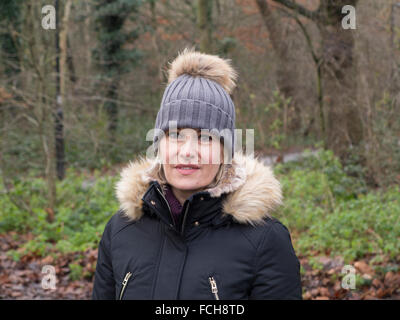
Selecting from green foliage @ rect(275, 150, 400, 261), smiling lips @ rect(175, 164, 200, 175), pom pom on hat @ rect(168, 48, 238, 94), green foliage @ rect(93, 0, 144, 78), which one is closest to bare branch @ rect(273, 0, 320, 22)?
green foliage @ rect(275, 150, 400, 261)

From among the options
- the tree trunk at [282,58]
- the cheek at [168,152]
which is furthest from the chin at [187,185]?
the tree trunk at [282,58]

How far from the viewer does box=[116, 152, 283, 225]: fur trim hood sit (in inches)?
87.4

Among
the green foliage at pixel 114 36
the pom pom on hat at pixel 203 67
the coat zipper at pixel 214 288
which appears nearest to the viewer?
the coat zipper at pixel 214 288

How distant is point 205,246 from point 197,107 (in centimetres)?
67

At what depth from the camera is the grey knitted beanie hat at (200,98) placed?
2.32 m

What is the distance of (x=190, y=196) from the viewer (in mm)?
2223

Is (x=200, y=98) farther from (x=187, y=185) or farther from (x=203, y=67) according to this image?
(x=187, y=185)

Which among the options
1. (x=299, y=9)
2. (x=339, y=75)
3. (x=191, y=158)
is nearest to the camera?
(x=191, y=158)

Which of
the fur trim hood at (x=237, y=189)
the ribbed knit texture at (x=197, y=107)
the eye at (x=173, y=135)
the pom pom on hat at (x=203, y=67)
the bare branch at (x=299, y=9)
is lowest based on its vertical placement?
the fur trim hood at (x=237, y=189)

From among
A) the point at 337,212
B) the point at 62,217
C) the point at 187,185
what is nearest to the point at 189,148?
the point at 187,185

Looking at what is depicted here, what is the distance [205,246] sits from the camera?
2189 millimetres

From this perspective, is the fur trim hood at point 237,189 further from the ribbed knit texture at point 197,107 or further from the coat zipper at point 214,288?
the coat zipper at point 214,288

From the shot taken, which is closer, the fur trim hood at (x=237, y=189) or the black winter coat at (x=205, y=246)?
the black winter coat at (x=205, y=246)

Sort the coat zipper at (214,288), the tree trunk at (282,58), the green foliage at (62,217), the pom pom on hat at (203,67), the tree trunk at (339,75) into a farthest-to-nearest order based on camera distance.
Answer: the tree trunk at (282,58), the tree trunk at (339,75), the green foliage at (62,217), the pom pom on hat at (203,67), the coat zipper at (214,288)
